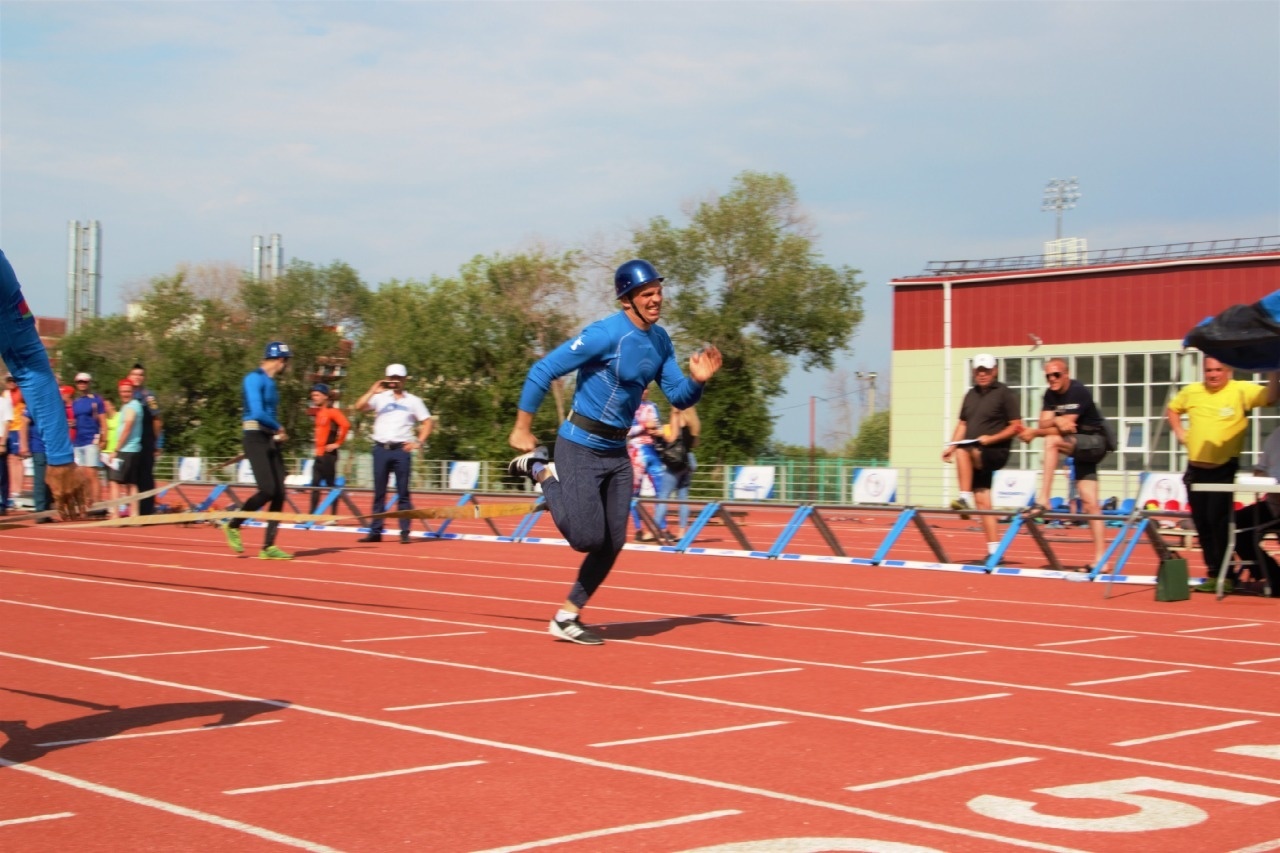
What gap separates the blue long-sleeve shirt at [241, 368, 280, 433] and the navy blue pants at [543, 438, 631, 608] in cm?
651

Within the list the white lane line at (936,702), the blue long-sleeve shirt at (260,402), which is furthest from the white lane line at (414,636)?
the blue long-sleeve shirt at (260,402)

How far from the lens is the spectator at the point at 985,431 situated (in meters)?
15.0

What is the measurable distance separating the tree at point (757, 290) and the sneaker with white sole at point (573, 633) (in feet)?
164

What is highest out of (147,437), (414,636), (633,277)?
(633,277)

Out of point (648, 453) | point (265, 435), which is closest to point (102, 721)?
point (265, 435)

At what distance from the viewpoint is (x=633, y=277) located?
8773 millimetres

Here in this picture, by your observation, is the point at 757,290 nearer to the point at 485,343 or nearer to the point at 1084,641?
the point at 485,343

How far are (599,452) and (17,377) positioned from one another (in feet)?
13.8

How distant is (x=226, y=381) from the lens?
74125 mm

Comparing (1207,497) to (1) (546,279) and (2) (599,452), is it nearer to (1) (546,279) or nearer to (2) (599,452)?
(2) (599,452)

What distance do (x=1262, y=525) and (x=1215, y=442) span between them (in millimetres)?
784

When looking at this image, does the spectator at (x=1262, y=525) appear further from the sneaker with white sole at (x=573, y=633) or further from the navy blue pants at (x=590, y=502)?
the sneaker with white sole at (x=573, y=633)

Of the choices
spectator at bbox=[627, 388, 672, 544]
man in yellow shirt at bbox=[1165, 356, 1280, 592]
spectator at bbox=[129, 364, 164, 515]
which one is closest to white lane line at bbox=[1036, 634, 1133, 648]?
man in yellow shirt at bbox=[1165, 356, 1280, 592]

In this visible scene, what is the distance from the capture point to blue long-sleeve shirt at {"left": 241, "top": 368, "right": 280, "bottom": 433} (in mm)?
14641
